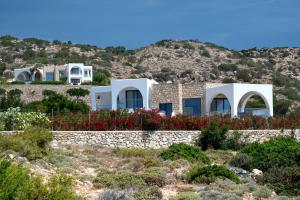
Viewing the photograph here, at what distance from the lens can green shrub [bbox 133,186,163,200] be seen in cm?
1906

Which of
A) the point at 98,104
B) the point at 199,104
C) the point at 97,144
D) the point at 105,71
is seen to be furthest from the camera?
the point at 105,71

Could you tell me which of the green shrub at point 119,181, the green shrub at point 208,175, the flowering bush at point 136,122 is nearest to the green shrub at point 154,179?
the green shrub at point 119,181

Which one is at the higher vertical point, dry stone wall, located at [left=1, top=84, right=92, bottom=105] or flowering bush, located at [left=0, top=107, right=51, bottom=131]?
dry stone wall, located at [left=1, top=84, right=92, bottom=105]

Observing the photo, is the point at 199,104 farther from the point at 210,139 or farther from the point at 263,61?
the point at 263,61

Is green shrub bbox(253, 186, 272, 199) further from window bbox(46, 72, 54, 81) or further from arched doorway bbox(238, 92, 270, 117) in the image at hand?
window bbox(46, 72, 54, 81)

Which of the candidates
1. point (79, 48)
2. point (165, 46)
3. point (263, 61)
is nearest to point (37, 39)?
point (79, 48)

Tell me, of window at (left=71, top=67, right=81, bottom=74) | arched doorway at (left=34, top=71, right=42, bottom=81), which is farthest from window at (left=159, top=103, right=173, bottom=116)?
arched doorway at (left=34, top=71, right=42, bottom=81)

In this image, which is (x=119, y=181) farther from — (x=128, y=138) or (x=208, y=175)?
(x=128, y=138)

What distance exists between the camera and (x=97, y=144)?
116 feet

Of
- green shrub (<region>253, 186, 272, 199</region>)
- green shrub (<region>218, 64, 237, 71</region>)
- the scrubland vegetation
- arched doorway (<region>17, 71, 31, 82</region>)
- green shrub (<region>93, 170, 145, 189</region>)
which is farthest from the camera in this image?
green shrub (<region>218, 64, 237, 71</region>)

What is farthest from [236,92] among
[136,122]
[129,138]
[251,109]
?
[129,138]

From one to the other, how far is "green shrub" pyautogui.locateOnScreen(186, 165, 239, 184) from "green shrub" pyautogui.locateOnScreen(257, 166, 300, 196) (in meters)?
1.43

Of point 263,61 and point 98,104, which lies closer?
point 98,104

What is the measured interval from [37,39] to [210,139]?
80.2 meters
